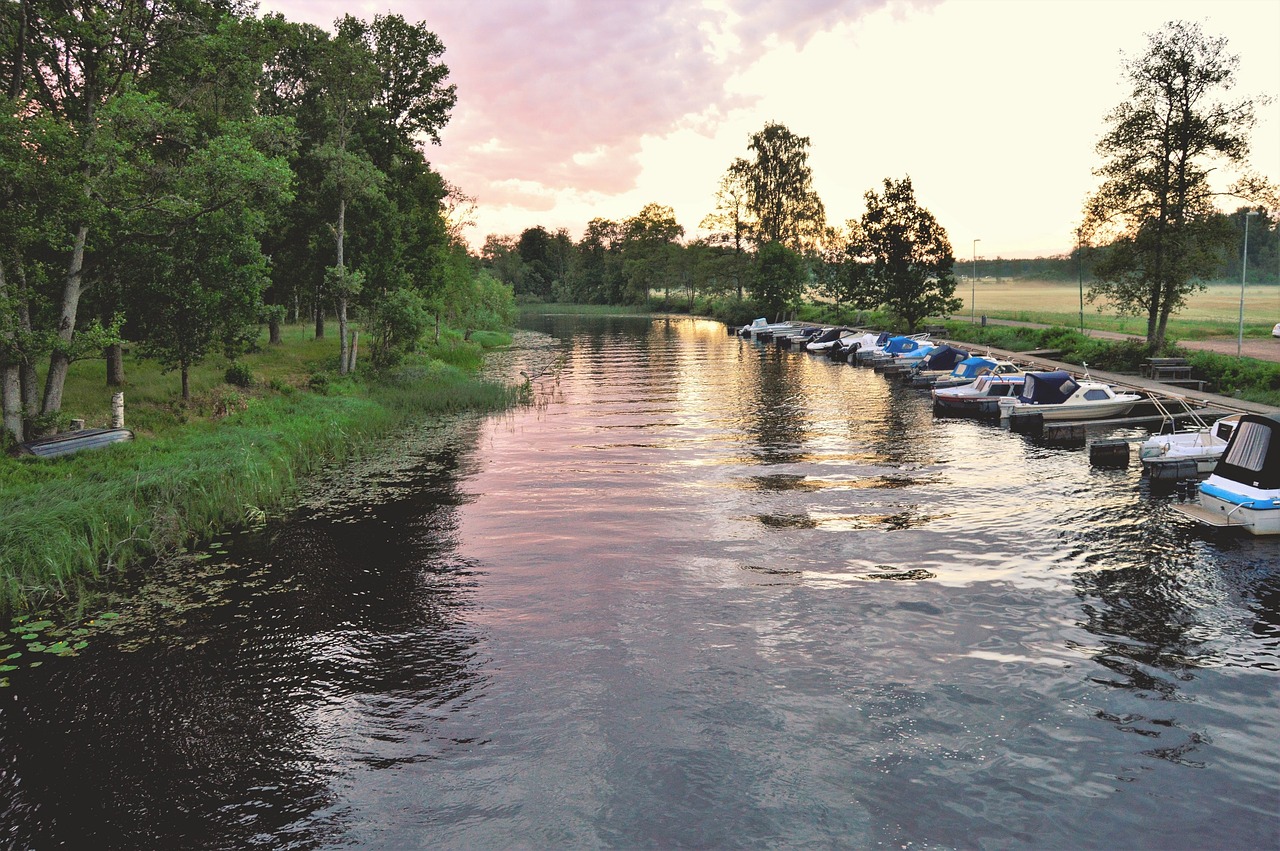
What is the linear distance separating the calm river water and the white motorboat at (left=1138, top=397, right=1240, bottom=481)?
1.31 meters

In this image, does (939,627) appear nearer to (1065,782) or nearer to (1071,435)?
(1065,782)

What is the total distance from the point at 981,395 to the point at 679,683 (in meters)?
32.8

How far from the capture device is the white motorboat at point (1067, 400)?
119 ft

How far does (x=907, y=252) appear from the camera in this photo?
263ft

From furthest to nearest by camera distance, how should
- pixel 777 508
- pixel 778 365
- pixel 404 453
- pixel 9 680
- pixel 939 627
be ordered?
pixel 778 365 → pixel 404 453 → pixel 777 508 → pixel 939 627 → pixel 9 680

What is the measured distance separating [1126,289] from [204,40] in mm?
49452

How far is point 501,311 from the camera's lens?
104062mm

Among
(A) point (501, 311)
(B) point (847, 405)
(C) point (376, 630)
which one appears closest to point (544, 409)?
(B) point (847, 405)

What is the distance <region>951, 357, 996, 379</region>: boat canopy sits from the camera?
151 ft

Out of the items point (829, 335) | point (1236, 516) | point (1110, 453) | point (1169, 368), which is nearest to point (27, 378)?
point (1236, 516)

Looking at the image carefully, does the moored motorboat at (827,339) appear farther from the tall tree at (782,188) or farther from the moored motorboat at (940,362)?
the tall tree at (782,188)

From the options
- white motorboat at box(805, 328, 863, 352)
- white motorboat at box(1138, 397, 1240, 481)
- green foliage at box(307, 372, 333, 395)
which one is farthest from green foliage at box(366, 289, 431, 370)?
white motorboat at box(805, 328, 863, 352)

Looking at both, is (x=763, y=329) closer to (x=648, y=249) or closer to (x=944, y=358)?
(x=944, y=358)

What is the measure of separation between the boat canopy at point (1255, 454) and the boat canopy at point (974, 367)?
24268mm
